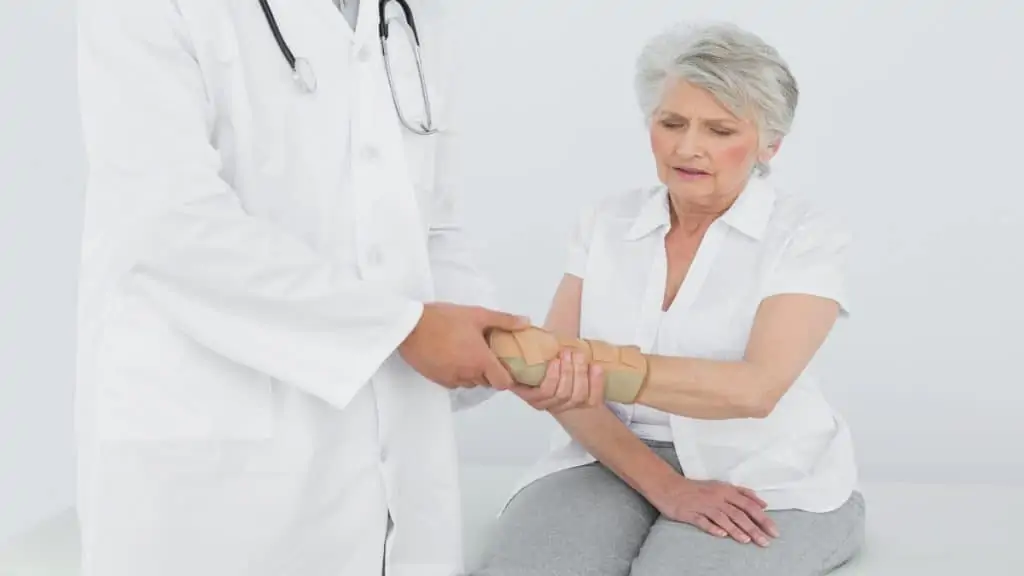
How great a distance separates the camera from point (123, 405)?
165 centimetres

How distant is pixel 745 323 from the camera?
2.13m

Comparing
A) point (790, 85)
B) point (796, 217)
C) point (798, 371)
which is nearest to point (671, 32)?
point (790, 85)

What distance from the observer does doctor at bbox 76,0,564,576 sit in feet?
5.32

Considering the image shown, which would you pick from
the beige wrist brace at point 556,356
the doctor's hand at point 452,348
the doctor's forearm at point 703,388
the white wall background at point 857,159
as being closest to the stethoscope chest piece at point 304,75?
the doctor's hand at point 452,348

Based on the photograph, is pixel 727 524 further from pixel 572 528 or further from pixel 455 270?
pixel 455 270

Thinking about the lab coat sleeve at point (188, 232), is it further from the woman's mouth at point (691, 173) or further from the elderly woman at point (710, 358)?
the woman's mouth at point (691, 173)

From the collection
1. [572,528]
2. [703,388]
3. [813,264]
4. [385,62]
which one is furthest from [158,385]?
[813,264]

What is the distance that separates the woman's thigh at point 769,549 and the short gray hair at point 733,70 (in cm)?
60

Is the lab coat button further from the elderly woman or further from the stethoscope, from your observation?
the elderly woman

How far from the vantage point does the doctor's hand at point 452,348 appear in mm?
1720

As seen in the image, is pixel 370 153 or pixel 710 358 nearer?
pixel 370 153

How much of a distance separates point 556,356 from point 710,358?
1.03 ft

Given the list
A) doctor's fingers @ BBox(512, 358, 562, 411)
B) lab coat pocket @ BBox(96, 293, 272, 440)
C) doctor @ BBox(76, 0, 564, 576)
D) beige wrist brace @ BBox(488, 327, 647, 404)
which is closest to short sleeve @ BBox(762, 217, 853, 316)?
beige wrist brace @ BBox(488, 327, 647, 404)

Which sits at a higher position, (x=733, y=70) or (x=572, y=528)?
(x=733, y=70)
